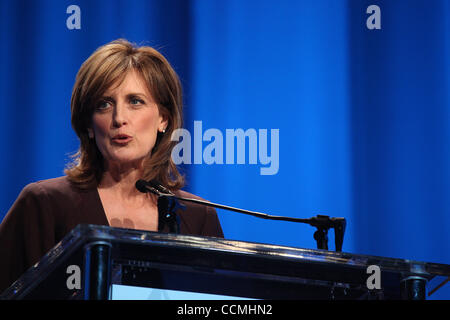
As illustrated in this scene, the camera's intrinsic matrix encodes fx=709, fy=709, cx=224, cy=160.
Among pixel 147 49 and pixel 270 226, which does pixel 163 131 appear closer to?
pixel 147 49

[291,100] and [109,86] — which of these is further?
[291,100]

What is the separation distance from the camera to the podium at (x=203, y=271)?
1.11m

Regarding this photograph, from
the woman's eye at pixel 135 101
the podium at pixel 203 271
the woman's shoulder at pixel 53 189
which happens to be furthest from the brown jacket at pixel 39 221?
the podium at pixel 203 271

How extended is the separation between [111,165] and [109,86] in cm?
23

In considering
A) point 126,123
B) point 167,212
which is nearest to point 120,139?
point 126,123

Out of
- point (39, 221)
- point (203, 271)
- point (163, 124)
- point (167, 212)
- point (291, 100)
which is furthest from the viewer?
point (291, 100)

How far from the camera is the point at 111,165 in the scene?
2100 mm

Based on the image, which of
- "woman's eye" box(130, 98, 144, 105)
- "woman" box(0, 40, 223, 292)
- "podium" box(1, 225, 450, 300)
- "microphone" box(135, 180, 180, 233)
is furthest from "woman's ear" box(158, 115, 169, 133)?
"podium" box(1, 225, 450, 300)

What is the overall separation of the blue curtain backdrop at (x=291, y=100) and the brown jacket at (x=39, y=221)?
623 millimetres

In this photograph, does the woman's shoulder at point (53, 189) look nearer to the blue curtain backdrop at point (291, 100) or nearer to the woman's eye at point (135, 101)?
the woman's eye at point (135, 101)

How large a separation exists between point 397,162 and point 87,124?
4.16 ft

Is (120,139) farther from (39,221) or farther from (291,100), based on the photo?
(291,100)

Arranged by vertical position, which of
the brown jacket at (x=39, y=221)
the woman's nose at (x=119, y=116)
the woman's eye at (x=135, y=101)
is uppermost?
the woman's eye at (x=135, y=101)
